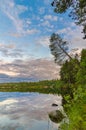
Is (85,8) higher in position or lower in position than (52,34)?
lower

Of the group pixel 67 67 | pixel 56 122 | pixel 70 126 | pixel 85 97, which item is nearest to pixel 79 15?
pixel 56 122

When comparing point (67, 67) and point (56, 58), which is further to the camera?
point (67, 67)

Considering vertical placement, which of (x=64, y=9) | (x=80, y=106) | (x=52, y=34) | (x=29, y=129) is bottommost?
(x=29, y=129)

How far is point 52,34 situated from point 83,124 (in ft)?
145

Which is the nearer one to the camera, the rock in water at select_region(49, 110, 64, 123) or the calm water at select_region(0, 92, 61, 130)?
the calm water at select_region(0, 92, 61, 130)

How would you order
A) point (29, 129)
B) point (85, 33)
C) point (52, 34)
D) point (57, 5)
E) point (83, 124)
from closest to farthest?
point (83, 124) → point (57, 5) → point (29, 129) → point (85, 33) → point (52, 34)

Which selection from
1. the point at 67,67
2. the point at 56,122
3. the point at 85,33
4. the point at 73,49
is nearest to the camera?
the point at 56,122

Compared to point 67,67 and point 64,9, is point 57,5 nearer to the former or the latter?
point 64,9

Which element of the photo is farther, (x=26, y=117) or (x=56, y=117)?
(x=26, y=117)

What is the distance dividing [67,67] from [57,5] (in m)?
55.4

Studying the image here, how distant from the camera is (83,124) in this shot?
11445 mm

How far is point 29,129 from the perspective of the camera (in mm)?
23266

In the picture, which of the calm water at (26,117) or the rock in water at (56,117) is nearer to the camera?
the calm water at (26,117)

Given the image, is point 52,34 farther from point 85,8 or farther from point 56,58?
point 85,8
